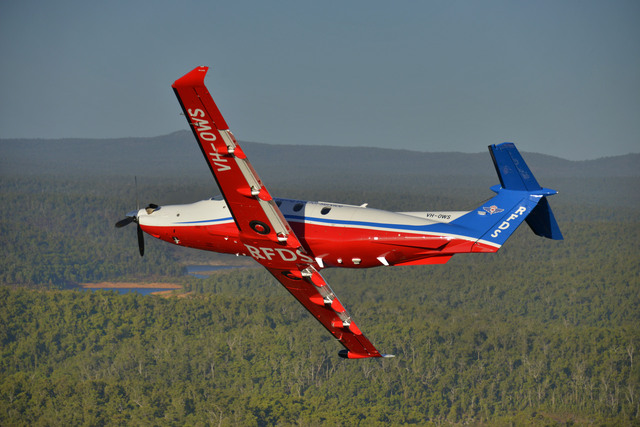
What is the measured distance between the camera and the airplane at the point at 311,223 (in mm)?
35031

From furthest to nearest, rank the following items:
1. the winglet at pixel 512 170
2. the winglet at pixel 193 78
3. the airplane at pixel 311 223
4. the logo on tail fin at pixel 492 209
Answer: the winglet at pixel 512 170
the logo on tail fin at pixel 492 209
the airplane at pixel 311 223
the winglet at pixel 193 78

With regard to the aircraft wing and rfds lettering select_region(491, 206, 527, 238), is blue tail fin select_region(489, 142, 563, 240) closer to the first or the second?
rfds lettering select_region(491, 206, 527, 238)

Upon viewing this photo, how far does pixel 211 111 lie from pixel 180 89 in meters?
1.67

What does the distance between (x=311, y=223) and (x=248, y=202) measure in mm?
4314

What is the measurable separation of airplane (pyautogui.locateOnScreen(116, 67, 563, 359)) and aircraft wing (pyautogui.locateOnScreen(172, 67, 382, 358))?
0.05 meters

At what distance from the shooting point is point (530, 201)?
42.0 m

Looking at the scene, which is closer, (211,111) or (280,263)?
(211,111)

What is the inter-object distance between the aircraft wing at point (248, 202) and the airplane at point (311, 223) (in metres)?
0.05

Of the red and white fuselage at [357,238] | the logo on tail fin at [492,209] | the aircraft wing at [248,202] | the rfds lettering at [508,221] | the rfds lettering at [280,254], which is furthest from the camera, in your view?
the logo on tail fin at [492,209]

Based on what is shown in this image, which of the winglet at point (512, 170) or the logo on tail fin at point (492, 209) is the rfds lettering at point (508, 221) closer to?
the logo on tail fin at point (492, 209)

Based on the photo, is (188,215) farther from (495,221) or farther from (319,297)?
(495,221)

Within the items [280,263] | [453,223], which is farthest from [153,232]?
[453,223]

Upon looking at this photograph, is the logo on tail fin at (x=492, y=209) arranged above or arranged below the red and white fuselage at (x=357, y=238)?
above

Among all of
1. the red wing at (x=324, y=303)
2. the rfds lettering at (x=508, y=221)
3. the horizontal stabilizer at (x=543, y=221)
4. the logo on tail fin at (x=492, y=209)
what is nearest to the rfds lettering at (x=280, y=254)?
the red wing at (x=324, y=303)
